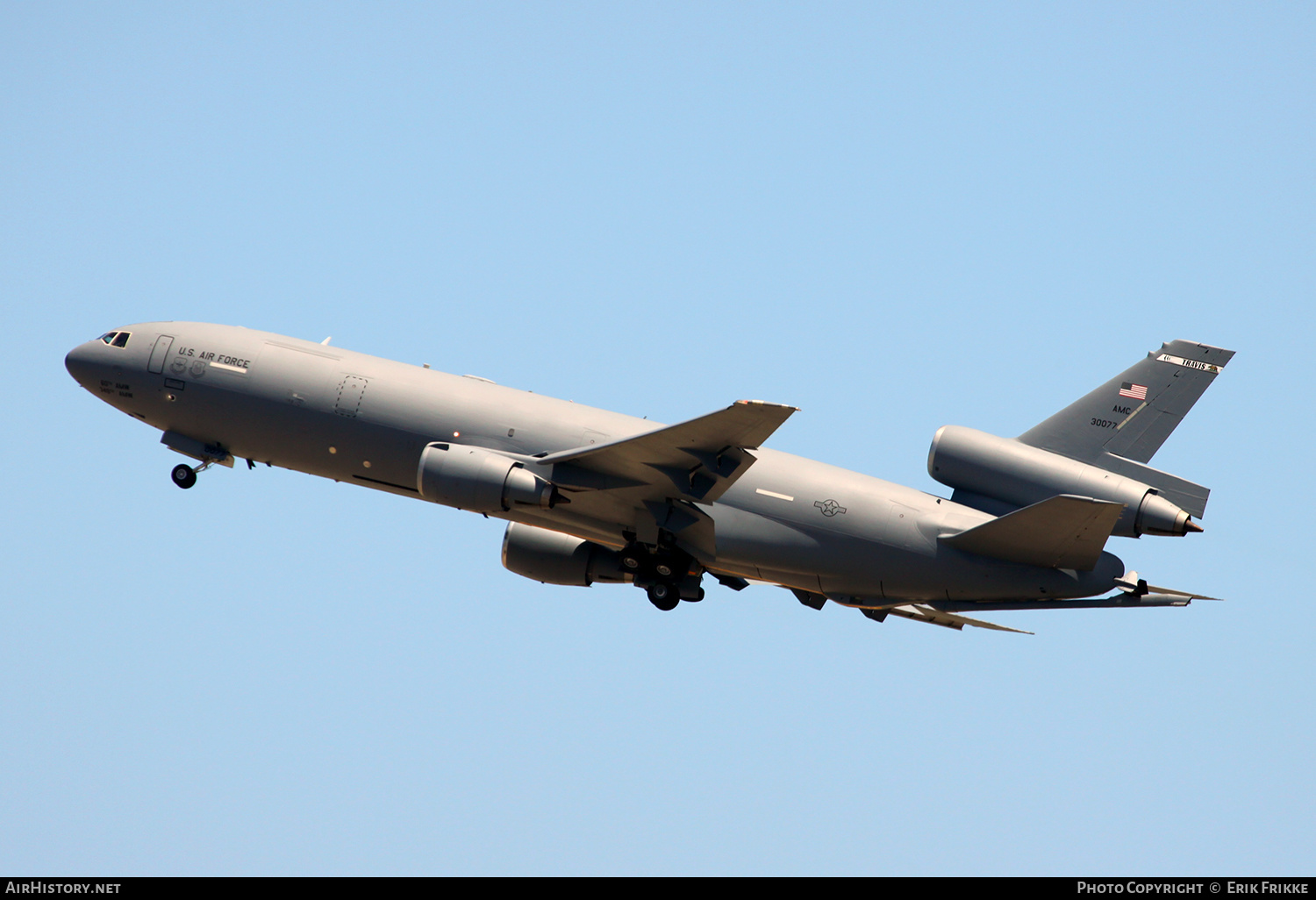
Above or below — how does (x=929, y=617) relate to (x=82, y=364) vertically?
below

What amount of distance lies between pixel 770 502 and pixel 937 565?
170 inches

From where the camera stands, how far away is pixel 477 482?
30812 millimetres

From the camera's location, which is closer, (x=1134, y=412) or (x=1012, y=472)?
(x=1012, y=472)

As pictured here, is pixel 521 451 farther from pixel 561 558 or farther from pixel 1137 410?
pixel 1137 410

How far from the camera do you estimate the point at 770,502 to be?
32.5 meters

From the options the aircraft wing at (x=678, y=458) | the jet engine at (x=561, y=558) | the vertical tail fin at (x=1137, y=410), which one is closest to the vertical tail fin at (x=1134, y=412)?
Answer: the vertical tail fin at (x=1137, y=410)

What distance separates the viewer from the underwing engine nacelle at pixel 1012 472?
32000 millimetres

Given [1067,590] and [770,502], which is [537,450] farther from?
[1067,590]

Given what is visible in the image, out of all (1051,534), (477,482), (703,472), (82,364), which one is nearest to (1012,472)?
(1051,534)

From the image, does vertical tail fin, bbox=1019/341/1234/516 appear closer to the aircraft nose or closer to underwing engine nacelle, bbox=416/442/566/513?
underwing engine nacelle, bbox=416/442/566/513

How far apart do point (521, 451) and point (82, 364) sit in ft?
42.6
